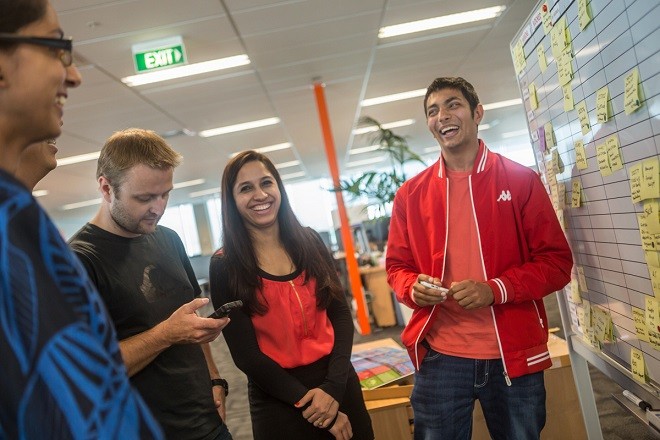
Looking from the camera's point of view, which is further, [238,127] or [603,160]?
[238,127]

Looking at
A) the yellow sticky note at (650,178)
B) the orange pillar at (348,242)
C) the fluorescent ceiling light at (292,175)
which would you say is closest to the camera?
the yellow sticky note at (650,178)

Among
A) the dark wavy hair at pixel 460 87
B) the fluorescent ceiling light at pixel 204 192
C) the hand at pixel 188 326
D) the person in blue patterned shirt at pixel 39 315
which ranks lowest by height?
the hand at pixel 188 326

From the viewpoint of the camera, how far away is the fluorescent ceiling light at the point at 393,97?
7.61 meters

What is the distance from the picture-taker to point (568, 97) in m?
1.55

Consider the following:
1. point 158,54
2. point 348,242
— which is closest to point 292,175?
point 348,242

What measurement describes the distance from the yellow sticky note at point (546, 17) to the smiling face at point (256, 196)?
103 cm

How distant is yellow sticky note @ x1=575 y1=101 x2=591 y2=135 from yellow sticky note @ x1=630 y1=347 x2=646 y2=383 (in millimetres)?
636

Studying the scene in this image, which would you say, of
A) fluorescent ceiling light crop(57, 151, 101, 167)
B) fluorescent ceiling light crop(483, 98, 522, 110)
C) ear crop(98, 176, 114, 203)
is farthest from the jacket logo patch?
fluorescent ceiling light crop(483, 98, 522, 110)

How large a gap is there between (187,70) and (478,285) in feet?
14.2

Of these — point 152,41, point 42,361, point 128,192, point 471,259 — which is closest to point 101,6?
point 152,41

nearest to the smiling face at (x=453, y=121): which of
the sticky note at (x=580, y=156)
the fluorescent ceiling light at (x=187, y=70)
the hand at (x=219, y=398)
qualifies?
the sticky note at (x=580, y=156)

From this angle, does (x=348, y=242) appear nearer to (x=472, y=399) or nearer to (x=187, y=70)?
(x=187, y=70)

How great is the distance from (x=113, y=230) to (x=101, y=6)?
2769 mm

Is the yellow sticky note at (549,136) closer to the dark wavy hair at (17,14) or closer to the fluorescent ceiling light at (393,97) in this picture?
the dark wavy hair at (17,14)
